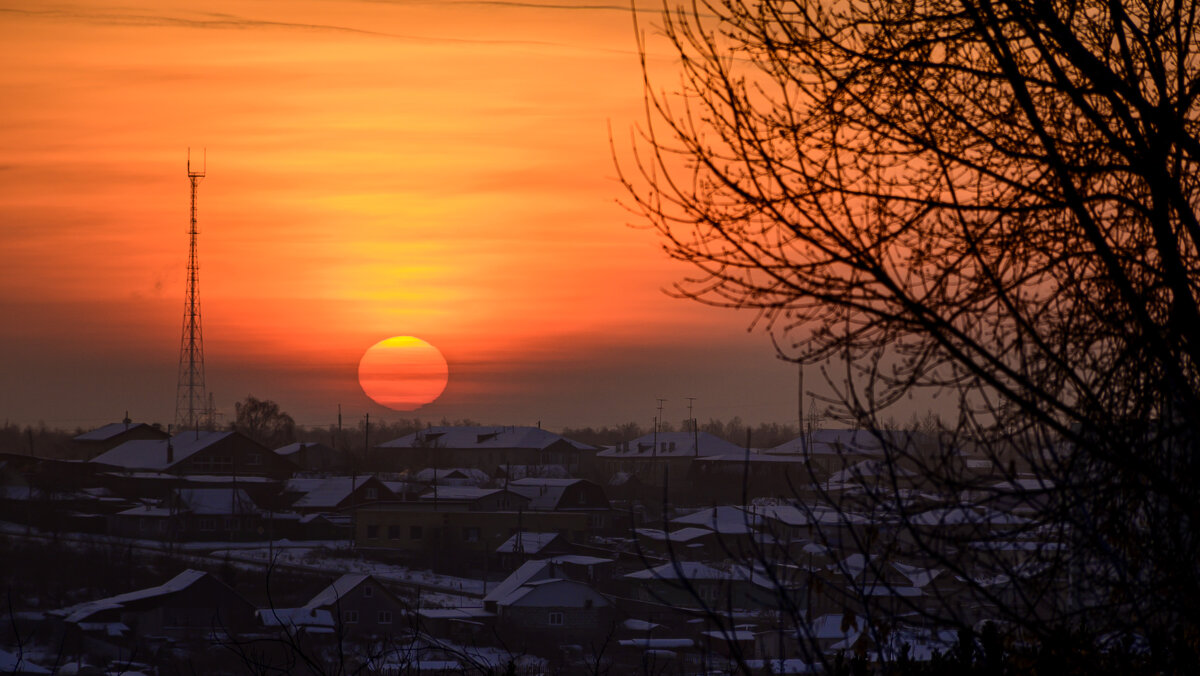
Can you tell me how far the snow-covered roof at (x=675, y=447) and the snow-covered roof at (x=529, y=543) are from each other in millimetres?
27768

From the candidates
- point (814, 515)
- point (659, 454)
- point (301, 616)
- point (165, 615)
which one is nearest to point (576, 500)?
point (659, 454)

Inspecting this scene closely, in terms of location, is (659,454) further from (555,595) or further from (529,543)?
(555,595)

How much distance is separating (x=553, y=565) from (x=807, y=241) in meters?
31.1

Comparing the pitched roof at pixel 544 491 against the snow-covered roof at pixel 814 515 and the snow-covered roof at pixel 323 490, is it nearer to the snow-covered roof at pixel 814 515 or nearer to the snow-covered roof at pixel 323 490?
the snow-covered roof at pixel 323 490

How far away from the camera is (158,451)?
6769cm

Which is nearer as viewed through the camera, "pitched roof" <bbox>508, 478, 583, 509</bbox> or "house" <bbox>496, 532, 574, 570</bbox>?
"house" <bbox>496, 532, 574, 570</bbox>

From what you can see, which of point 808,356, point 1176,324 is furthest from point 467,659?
point 1176,324

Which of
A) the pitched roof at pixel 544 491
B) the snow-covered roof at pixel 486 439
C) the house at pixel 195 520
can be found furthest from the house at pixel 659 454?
the house at pixel 195 520

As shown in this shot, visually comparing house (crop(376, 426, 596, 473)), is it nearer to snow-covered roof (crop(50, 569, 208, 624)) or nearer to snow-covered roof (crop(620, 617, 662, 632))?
snow-covered roof (crop(50, 569, 208, 624))

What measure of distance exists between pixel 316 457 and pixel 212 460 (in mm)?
20535

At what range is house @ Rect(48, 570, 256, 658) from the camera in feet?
92.9

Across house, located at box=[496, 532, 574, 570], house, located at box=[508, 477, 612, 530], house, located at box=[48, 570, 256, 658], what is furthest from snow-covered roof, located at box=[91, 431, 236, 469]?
house, located at box=[48, 570, 256, 658]

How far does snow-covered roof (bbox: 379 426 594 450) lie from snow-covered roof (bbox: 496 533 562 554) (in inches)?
1464

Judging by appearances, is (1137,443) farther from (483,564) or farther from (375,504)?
(375,504)
